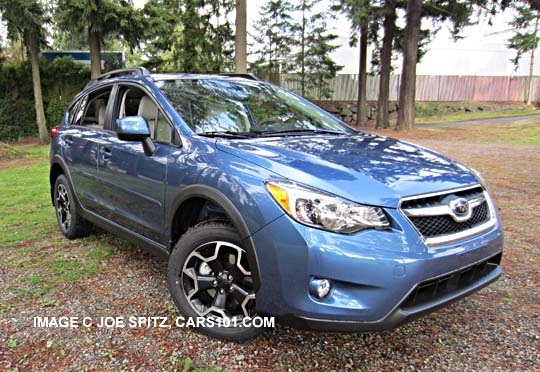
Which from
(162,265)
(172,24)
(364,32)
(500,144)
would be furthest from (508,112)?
(162,265)

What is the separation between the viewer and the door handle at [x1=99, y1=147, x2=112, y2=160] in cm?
343

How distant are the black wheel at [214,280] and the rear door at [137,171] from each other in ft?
1.30

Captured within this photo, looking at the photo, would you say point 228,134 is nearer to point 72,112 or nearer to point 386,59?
point 72,112

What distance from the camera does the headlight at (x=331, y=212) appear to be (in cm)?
200

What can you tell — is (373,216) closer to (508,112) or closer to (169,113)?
(169,113)

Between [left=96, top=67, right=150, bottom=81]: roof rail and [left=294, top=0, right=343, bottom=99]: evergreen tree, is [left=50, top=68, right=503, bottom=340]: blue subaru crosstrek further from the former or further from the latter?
[left=294, top=0, right=343, bottom=99]: evergreen tree

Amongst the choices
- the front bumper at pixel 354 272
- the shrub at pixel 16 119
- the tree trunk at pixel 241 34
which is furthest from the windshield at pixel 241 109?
the shrub at pixel 16 119

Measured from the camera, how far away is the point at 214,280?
2.47 meters

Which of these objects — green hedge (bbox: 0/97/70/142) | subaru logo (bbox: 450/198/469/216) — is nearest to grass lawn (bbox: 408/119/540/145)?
subaru logo (bbox: 450/198/469/216)

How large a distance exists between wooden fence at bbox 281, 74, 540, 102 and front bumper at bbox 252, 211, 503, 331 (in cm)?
2354

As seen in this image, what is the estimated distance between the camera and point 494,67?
3481 cm

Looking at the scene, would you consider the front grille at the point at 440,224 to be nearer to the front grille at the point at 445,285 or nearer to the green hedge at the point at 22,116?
the front grille at the point at 445,285

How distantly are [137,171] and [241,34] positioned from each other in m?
9.60

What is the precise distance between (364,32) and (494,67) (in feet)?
71.5
